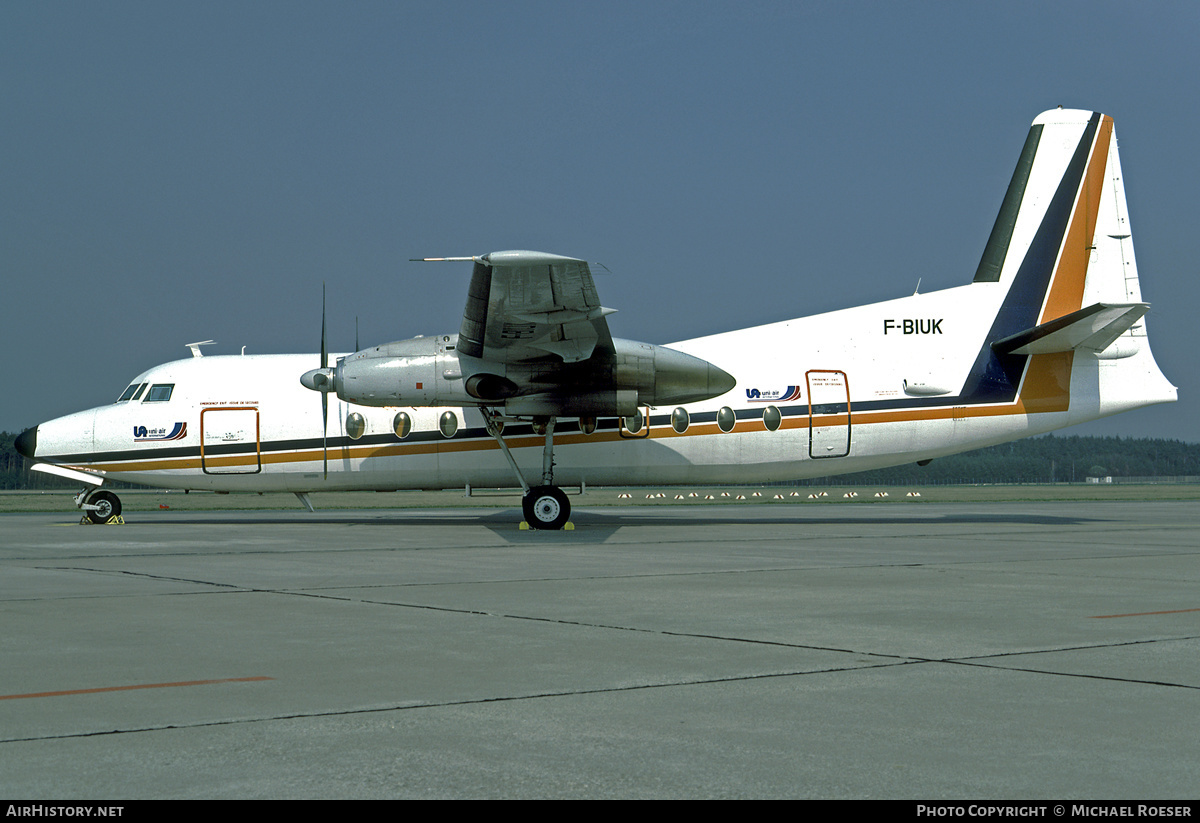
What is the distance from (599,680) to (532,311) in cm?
1214

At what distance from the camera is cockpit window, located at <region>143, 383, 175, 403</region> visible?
2270 cm

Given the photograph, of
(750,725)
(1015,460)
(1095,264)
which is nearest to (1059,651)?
(750,725)

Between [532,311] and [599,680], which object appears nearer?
[599,680]

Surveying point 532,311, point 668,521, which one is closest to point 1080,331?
point 668,521

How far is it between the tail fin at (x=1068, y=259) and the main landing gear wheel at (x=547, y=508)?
956cm

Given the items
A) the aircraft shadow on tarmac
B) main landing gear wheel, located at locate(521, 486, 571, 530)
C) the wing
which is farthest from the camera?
the aircraft shadow on tarmac

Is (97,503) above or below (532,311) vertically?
below

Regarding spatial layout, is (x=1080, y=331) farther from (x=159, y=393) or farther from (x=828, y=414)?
(x=159, y=393)

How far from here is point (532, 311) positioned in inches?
700

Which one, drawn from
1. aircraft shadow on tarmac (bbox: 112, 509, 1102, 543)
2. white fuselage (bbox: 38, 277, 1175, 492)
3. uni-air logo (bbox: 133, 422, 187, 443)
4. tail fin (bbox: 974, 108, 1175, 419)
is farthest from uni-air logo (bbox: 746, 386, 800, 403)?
uni-air logo (bbox: 133, 422, 187, 443)

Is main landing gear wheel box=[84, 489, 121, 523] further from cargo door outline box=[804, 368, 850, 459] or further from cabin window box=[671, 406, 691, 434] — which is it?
cargo door outline box=[804, 368, 850, 459]

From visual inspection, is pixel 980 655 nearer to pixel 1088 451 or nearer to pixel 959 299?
pixel 959 299

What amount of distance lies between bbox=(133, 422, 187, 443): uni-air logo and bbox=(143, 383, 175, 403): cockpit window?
0.66 metres

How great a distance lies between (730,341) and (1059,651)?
16.5 metres
